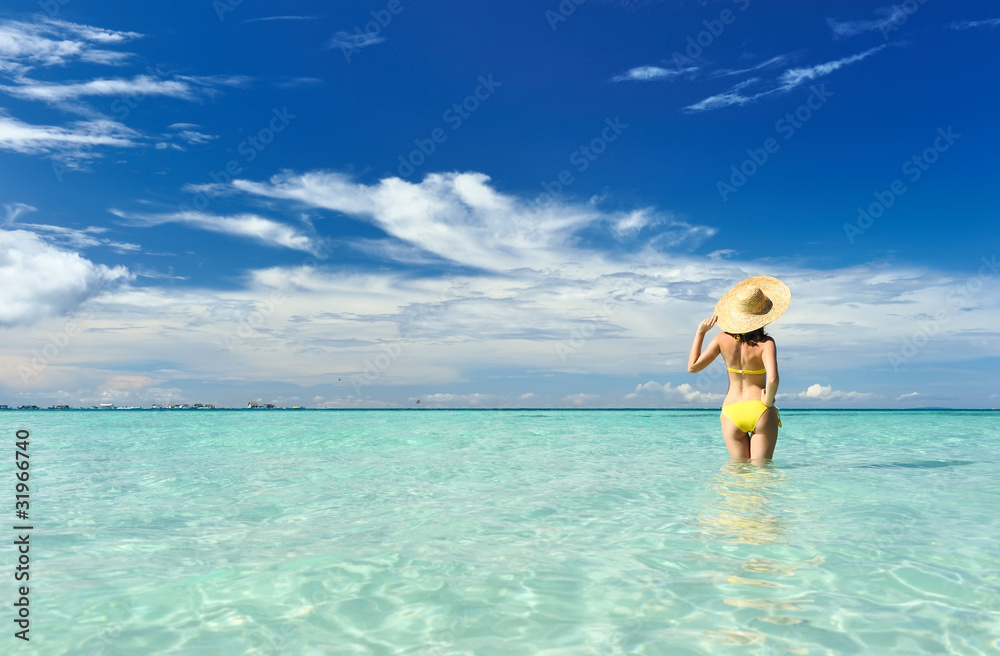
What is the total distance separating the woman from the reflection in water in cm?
35

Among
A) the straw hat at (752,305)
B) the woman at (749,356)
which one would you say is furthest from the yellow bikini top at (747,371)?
the straw hat at (752,305)

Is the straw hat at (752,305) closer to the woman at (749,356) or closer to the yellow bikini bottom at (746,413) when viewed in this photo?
the woman at (749,356)

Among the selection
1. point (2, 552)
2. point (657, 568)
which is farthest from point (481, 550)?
point (2, 552)

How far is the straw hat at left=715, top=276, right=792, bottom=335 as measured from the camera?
698 cm

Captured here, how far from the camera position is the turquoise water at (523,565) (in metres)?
3.20

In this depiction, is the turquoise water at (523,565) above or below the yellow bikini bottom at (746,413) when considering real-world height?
below

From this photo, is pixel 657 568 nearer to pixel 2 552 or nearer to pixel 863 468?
pixel 2 552

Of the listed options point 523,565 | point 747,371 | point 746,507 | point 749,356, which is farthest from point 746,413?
point 523,565

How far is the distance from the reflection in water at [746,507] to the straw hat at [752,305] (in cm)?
189

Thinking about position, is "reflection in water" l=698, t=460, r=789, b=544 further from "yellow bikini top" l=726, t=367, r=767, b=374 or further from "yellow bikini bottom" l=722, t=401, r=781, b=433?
"yellow bikini top" l=726, t=367, r=767, b=374

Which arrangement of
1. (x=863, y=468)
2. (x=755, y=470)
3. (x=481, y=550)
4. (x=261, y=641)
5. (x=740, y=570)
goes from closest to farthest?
(x=261, y=641) < (x=740, y=570) < (x=481, y=550) < (x=755, y=470) < (x=863, y=468)

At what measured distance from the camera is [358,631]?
3309 mm

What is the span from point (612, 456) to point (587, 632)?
30.9 ft

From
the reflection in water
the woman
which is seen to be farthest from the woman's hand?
the reflection in water
